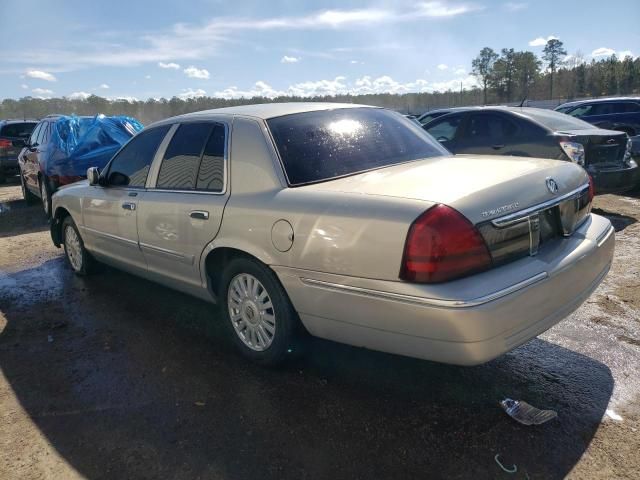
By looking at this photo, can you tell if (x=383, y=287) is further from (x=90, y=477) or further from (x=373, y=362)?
(x=90, y=477)

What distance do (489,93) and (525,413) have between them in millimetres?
71644

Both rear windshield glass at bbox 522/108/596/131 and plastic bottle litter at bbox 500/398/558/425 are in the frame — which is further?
rear windshield glass at bbox 522/108/596/131

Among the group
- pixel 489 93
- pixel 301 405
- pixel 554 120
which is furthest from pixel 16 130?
pixel 489 93

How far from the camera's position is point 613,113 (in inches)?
445

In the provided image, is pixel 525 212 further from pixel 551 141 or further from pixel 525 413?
pixel 551 141

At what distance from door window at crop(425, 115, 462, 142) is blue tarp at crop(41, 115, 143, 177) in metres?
5.34

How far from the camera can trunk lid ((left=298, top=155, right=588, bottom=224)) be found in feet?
8.11

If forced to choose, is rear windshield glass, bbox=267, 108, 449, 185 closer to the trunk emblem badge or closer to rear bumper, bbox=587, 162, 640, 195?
the trunk emblem badge

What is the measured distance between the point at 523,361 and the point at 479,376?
1.27 feet

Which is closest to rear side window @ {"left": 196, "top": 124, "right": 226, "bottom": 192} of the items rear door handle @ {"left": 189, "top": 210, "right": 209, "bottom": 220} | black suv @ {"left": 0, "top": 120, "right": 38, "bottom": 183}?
rear door handle @ {"left": 189, "top": 210, "right": 209, "bottom": 220}

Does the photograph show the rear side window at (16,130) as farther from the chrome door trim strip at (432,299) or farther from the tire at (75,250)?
the chrome door trim strip at (432,299)

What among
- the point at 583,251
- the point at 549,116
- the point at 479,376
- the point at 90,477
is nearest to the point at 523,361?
the point at 479,376

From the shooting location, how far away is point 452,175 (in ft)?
9.34

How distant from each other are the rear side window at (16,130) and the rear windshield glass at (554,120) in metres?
13.7
